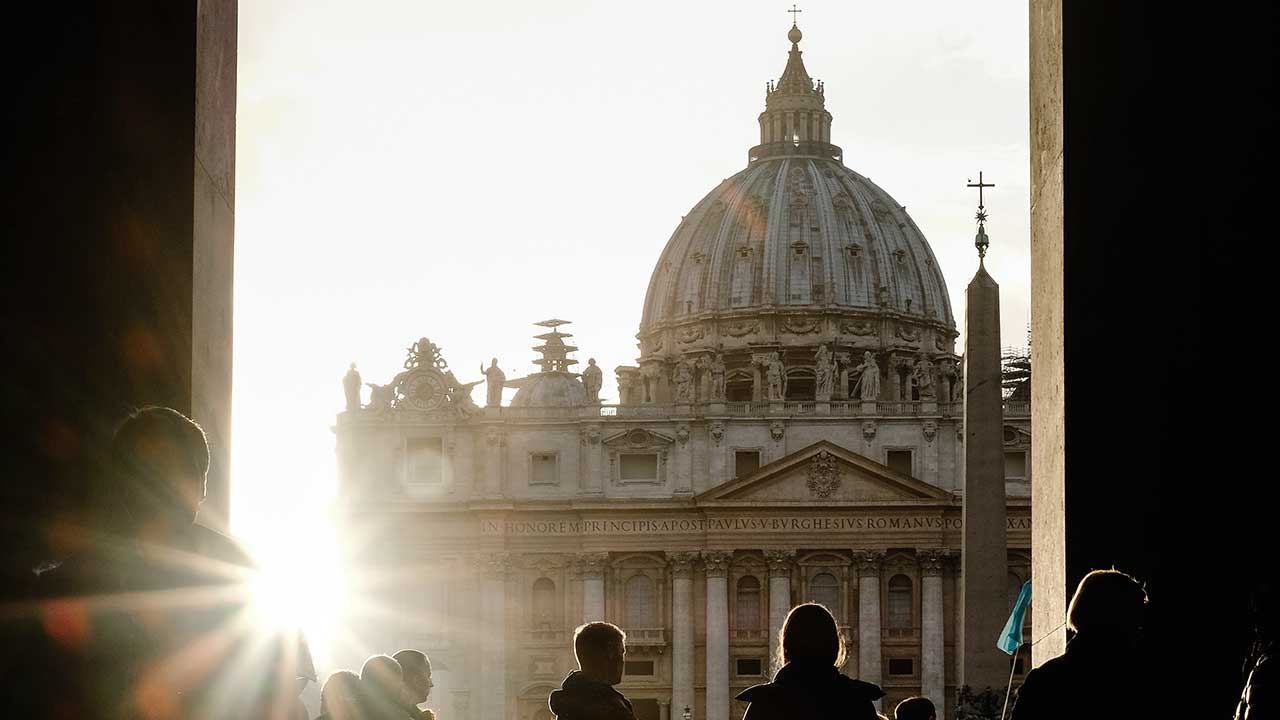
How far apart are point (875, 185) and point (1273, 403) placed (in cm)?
9516

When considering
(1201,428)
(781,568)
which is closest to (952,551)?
(781,568)

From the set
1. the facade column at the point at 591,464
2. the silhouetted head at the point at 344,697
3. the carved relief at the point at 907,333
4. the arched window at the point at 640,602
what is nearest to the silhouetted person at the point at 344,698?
the silhouetted head at the point at 344,697

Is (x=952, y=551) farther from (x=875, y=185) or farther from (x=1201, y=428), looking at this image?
(x=1201, y=428)

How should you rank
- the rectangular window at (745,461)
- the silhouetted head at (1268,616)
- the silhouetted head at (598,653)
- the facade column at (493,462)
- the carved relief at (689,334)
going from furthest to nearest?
the carved relief at (689,334) < the rectangular window at (745,461) < the facade column at (493,462) < the silhouetted head at (598,653) < the silhouetted head at (1268,616)

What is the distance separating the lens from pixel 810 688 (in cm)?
539

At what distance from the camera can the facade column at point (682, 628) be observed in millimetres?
65688

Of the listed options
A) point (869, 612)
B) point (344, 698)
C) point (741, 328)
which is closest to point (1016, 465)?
point (869, 612)

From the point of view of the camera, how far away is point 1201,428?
599 centimetres

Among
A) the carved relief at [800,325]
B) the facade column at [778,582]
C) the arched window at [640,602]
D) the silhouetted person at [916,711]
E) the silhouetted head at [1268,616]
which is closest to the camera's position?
the silhouetted head at [1268,616]

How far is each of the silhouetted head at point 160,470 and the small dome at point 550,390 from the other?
68908 mm

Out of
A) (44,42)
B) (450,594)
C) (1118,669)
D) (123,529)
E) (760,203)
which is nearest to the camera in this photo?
(123,529)

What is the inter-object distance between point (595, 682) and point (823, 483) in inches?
2400

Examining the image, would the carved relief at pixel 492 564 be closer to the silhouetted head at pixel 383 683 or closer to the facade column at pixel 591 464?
the facade column at pixel 591 464

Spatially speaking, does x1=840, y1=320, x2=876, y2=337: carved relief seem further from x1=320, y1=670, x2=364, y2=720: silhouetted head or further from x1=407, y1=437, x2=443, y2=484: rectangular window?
x1=320, y1=670, x2=364, y2=720: silhouetted head
